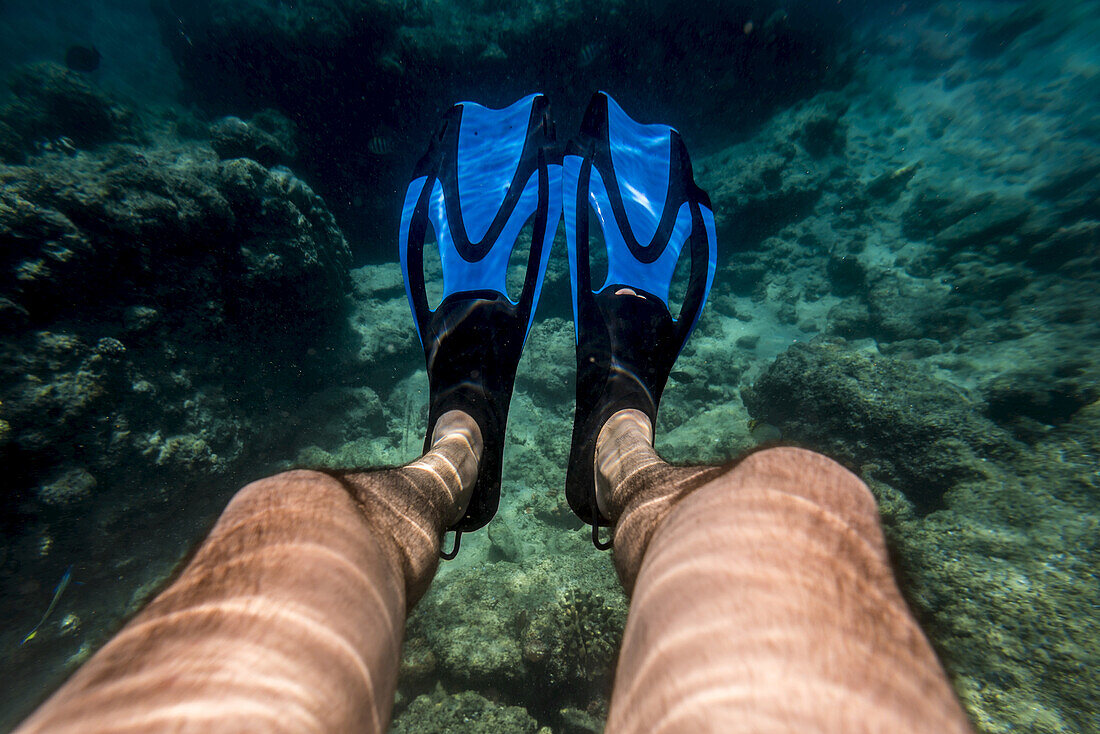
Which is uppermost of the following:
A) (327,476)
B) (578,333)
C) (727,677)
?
(578,333)

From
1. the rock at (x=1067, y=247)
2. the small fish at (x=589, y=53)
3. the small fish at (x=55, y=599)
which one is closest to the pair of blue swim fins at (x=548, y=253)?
the small fish at (x=55, y=599)

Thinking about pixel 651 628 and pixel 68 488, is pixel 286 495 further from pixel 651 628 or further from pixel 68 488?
pixel 68 488

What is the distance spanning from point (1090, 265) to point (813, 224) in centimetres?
520

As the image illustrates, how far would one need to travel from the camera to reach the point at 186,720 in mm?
611

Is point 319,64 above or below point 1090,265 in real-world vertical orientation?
above

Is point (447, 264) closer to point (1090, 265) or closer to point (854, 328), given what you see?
point (854, 328)

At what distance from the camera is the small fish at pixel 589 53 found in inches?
406

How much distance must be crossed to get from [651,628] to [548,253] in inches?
115

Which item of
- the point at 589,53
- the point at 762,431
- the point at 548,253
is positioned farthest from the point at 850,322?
Answer: the point at 589,53

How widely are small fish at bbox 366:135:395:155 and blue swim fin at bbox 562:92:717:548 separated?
7958 millimetres

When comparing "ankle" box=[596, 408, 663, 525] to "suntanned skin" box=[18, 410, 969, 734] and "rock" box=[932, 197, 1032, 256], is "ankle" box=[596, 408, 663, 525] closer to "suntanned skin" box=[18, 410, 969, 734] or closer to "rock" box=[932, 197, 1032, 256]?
"suntanned skin" box=[18, 410, 969, 734]

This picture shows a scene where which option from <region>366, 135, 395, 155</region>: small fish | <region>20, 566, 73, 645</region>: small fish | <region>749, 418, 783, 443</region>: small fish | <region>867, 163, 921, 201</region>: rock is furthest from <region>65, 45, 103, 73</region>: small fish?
<region>867, 163, 921, 201</region>: rock

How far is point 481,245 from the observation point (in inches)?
142

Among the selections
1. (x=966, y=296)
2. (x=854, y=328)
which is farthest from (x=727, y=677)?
(x=966, y=296)
